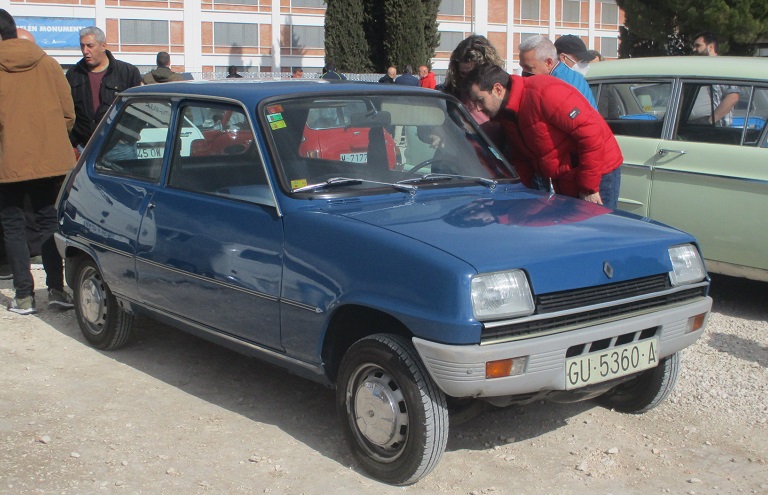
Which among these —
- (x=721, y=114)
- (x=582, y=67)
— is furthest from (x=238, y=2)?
(x=721, y=114)

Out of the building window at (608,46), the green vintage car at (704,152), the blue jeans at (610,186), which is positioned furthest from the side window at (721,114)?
the building window at (608,46)

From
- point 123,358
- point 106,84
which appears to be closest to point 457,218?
point 123,358

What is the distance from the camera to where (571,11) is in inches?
2608

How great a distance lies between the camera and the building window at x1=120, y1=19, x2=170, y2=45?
173 feet

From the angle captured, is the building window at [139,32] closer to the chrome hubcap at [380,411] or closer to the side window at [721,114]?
the side window at [721,114]

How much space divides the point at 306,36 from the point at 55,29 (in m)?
15.0

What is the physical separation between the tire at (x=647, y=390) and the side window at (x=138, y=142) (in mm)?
2734

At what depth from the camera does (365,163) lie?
15.4 ft

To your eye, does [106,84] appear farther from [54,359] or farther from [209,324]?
[209,324]

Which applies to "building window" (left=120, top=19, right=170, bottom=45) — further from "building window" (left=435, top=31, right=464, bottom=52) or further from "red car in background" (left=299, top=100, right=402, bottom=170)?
"red car in background" (left=299, top=100, right=402, bottom=170)

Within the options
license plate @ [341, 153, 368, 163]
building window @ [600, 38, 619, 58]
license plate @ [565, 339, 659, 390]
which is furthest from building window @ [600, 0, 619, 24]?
license plate @ [565, 339, 659, 390]

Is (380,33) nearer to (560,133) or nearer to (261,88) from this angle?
(560,133)

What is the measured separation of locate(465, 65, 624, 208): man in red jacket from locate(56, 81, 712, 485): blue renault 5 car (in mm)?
338

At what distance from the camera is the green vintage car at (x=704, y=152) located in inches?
252
